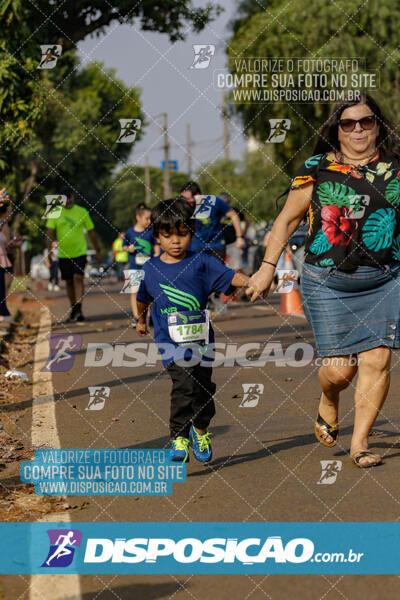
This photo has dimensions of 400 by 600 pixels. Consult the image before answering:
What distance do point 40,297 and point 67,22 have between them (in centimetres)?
1125

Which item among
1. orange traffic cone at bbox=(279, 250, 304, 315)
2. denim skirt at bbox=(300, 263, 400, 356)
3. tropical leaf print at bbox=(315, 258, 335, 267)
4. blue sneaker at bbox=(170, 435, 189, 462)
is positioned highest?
tropical leaf print at bbox=(315, 258, 335, 267)

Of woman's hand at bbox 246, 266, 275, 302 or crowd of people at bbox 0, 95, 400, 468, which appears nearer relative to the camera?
crowd of people at bbox 0, 95, 400, 468

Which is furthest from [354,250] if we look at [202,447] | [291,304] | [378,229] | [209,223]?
[291,304]

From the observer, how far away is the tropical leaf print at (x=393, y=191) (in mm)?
5574

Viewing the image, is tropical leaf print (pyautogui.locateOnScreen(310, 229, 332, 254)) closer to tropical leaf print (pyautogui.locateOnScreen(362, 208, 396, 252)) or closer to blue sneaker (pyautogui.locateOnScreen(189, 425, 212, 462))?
tropical leaf print (pyautogui.locateOnScreen(362, 208, 396, 252))

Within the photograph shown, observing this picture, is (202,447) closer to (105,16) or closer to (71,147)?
(105,16)

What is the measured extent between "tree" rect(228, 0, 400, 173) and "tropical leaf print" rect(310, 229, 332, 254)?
81.8 ft

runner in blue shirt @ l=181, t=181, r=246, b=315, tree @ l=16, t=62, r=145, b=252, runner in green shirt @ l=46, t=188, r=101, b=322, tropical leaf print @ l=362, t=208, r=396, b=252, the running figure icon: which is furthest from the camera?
tree @ l=16, t=62, r=145, b=252

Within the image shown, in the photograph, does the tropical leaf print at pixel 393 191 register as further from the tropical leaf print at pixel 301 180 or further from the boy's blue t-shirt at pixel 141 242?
the boy's blue t-shirt at pixel 141 242

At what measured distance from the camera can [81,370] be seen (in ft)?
34.5

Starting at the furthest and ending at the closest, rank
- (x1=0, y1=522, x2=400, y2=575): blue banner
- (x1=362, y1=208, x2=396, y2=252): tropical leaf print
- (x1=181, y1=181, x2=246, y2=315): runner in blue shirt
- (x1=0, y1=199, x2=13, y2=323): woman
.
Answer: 1. (x1=181, y1=181, x2=246, y2=315): runner in blue shirt
2. (x1=0, y1=199, x2=13, y2=323): woman
3. (x1=362, y1=208, x2=396, y2=252): tropical leaf print
4. (x1=0, y1=522, x2=400, y2=575): blue banner

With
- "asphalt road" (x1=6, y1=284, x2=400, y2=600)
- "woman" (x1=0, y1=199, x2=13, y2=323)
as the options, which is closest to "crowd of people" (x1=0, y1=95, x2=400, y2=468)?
"asphalt road" (x1=6, y1=284, x2=400, y2=600)

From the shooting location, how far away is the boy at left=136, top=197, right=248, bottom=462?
238 inches

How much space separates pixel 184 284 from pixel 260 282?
0.53m
